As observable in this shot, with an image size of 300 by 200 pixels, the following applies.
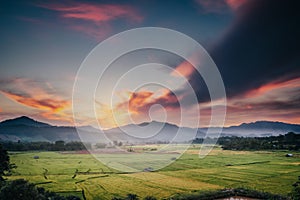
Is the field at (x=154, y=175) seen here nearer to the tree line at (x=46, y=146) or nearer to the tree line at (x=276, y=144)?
the tree line at (x=46, y=146)

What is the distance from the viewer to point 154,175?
15.0 meters

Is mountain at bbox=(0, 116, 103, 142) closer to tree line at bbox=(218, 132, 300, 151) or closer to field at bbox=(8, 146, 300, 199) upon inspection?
field at bbox=(8, 146, 300, 199)

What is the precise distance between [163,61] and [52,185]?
8.78 m

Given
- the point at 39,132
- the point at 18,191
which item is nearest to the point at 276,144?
the point at 18,191

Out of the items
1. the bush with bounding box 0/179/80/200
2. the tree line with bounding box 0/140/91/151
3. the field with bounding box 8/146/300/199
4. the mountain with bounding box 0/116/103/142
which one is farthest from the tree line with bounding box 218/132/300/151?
the bush with bounding box 0/179/80/200

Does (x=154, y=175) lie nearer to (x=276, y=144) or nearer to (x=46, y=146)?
(x=46, y=146)

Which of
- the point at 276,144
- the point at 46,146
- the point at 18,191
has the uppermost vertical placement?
the point at 276,144

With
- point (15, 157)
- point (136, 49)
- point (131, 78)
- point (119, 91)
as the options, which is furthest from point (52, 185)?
point (136, 49)

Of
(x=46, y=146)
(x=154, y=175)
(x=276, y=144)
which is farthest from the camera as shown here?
(x=276, y=144)

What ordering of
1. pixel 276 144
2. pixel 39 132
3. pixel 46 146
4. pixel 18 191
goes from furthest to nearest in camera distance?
pixel 39 132 < pixel 276 144 < pixel 46 146 < pixel 18 191

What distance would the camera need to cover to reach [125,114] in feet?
49.8

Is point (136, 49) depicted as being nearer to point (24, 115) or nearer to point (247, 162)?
point (24, 115)

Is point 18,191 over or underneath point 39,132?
underneath

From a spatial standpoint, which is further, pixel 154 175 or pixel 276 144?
pixel 276 144
